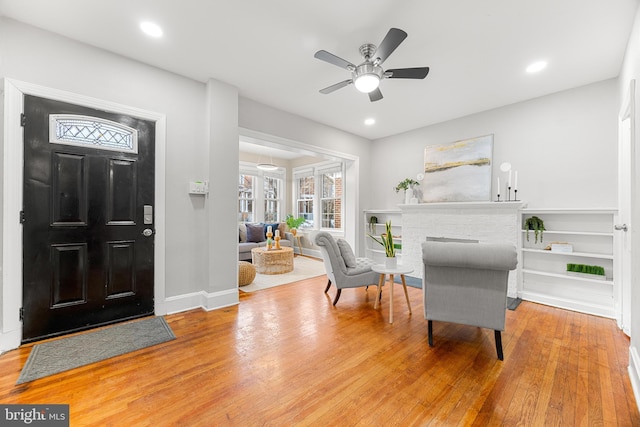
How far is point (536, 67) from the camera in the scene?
2.96m

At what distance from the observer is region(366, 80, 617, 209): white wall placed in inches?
127

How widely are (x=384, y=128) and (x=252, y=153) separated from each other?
3.88 metres

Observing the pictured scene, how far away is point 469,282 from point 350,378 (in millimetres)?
1228

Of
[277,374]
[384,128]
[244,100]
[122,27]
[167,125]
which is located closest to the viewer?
[277,374]

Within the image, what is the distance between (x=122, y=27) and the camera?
2.36 metres

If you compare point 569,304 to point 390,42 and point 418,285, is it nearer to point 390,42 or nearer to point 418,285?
point 418,285

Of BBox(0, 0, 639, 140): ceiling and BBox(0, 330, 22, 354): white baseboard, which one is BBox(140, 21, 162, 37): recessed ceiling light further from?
BBox(0, 330, 22, 354): white baseboard

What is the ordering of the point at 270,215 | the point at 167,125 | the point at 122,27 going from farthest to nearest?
the point at 270,215, the point at 167,125, the point at 122,27

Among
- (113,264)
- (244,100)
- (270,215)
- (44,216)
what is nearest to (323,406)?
(113,264)

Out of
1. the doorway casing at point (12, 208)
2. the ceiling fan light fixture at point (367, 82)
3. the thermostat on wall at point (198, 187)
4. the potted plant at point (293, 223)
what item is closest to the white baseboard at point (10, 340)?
the doorway casing at point (12, 208)

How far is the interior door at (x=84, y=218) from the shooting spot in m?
2.36

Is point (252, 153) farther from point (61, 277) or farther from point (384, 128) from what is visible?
point (61, 277)

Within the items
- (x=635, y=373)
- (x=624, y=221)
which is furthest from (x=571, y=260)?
(x=635, y=373)

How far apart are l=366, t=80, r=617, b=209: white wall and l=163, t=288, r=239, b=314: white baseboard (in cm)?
429
